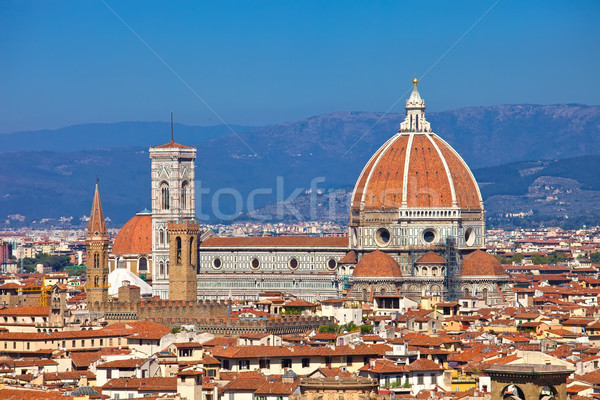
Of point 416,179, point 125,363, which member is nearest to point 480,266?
point 416,179

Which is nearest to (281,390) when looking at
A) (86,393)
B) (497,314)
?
(86,393)

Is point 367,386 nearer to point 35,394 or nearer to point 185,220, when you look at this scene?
point 35,394

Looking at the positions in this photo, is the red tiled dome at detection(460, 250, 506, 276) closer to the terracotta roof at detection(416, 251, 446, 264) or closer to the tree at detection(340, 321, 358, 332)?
the terracotta roof at detection(416, 251, 446, 264)

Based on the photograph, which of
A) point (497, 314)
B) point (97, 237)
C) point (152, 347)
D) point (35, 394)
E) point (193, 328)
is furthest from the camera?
point (97, 237)

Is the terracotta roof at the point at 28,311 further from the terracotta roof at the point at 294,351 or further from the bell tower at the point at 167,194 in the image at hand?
the bell tower at the point at 167,194

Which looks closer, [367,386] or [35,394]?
[367,386]

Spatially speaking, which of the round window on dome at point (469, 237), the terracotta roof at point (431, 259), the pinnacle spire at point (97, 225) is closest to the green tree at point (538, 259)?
the round window on dome at point (469, 237)

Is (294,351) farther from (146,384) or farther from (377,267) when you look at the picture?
(377,267)
